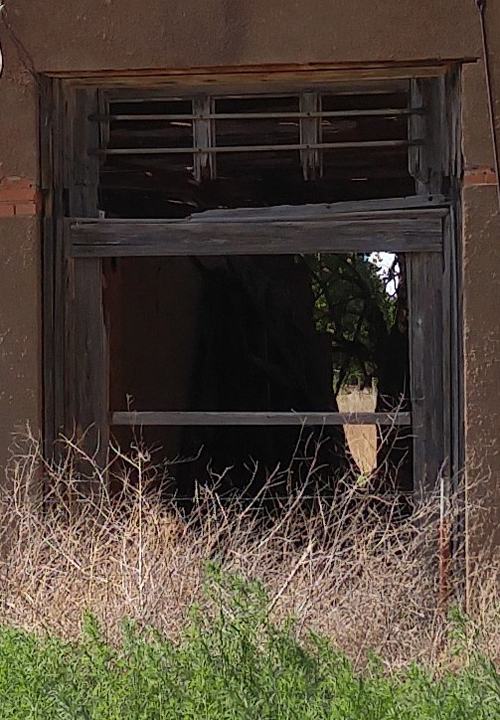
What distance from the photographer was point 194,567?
4621mm

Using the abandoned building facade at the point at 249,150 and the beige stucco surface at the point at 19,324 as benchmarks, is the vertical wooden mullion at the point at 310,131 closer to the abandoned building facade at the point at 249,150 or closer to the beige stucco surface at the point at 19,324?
the abandoned building facade at the point at 249,150

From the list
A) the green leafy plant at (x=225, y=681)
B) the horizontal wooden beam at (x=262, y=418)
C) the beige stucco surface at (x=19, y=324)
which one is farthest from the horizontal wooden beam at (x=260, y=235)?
the green leafy plant at (x=225, y=681)

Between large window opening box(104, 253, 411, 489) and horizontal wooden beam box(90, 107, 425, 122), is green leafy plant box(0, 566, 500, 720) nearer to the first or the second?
horizontal wooden beam box(90, 107, 425, 122)

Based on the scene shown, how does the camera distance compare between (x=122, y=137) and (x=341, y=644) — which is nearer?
(x=341, y=644)

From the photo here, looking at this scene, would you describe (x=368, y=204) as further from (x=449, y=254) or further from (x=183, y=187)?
(x=183, y=187)

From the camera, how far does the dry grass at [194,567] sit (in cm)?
443

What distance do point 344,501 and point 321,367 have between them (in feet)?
17.6

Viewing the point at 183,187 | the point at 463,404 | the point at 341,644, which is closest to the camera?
the point at 341,644

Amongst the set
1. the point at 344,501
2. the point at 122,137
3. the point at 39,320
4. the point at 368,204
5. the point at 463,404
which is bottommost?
the point at 344,501

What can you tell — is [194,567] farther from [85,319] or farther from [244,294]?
[244,294]

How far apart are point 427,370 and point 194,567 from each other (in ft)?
4.70

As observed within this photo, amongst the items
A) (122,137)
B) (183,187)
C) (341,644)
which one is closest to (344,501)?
(341,644)

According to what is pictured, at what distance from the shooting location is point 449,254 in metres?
5.30

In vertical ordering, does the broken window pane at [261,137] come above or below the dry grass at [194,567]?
above
